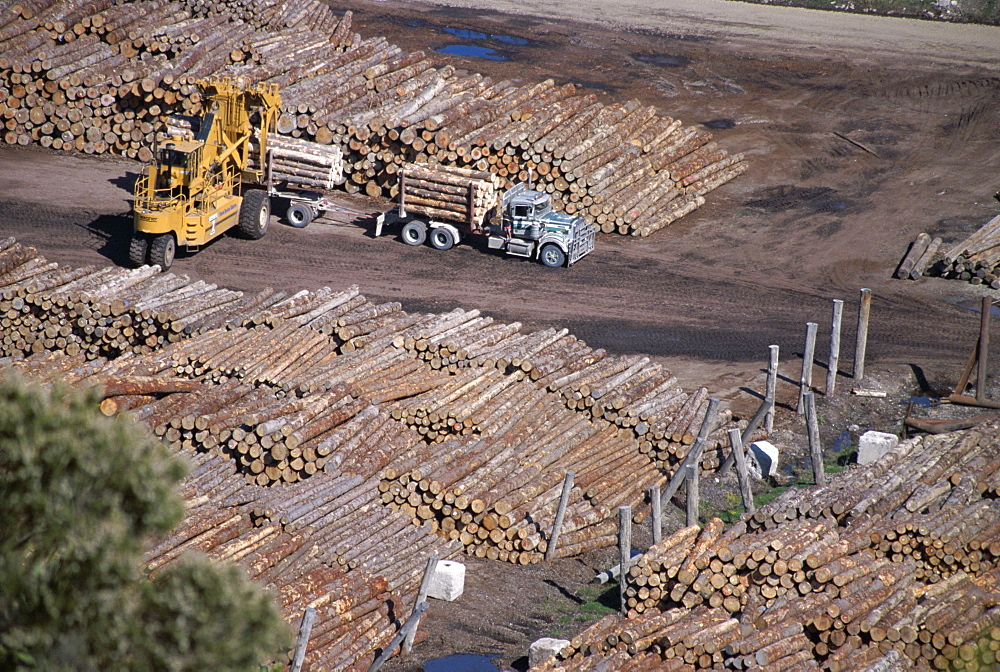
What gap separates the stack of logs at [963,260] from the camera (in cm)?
2880

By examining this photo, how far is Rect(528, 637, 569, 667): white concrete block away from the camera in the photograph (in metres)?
14.4


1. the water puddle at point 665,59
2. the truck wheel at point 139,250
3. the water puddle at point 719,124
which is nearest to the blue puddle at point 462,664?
the truck wheel at point 139,250

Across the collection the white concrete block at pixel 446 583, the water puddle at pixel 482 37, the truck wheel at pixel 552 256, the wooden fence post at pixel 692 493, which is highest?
the water puddle at pixel 482 37

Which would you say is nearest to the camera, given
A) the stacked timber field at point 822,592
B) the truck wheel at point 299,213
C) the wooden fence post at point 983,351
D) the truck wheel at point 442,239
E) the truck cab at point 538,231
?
the stacked timber field at point 822,592

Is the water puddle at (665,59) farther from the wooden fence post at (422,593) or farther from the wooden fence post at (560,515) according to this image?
the wooden fence post at (422,593)

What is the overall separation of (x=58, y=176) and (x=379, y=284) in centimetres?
1220

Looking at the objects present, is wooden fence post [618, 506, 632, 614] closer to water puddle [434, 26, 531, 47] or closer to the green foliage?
the green foliage

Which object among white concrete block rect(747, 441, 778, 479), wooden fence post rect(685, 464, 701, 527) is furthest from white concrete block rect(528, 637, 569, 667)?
white concrete block rect(747, 441, 778, 479)

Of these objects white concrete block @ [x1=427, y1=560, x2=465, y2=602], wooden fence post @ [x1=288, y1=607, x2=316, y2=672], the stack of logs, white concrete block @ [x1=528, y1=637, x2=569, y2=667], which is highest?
the stack of logs

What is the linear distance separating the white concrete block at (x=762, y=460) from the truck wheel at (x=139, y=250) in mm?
15647

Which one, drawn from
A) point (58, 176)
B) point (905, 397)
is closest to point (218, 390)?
point (905, 397)

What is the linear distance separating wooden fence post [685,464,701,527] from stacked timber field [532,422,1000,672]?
97 centimetres

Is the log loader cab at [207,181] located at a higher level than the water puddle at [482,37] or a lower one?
lower

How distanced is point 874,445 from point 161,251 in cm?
1745
